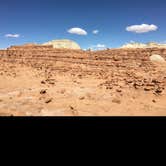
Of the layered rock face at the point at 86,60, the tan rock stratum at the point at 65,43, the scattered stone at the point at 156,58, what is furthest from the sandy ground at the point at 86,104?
the tan rock stratum at the point at 65,43

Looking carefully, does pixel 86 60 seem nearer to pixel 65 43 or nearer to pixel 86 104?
pixel 86 104

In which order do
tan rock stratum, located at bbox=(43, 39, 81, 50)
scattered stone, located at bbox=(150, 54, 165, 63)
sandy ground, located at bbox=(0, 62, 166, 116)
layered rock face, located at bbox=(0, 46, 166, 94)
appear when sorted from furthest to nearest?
tan rock stratum, located at bbox=(43, 39, 81, 50)
scattered stone, located at bbox=(150, 54, 165, 63)
layered rock face, located at bbox=(0, 46, 166, 94)
sandy ground, located at bbox=(0, 62, 166, 116)

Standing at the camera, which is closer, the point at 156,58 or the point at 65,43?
the point at 156,58

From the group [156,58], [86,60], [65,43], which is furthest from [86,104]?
[65,43]

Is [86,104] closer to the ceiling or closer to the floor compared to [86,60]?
closer to the floor

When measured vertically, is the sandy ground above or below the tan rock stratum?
below

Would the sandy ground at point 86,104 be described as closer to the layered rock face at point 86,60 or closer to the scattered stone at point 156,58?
the layered rock face at point 86,60

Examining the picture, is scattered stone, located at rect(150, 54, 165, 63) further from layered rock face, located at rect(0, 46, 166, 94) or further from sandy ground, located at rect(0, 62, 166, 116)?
sandy ground, located at rect(0, 62, 166, 116)

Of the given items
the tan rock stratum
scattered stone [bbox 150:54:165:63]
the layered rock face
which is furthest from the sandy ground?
the tan rock stratum

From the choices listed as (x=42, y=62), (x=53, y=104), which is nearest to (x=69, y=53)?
(x=42, y=62)

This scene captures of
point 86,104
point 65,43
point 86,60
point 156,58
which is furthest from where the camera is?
point 65,43
